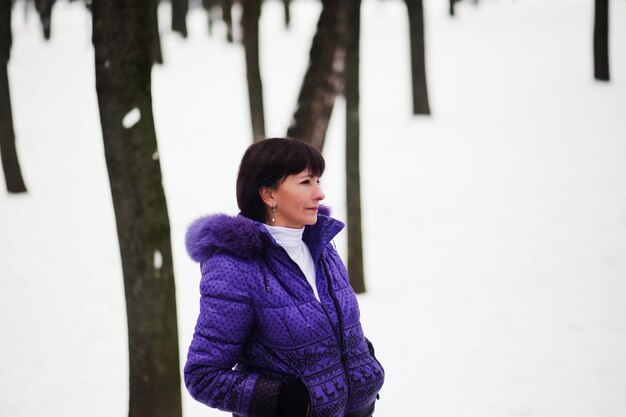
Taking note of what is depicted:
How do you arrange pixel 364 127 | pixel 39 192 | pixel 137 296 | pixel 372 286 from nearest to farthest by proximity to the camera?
pixel 137 296
pixel 372 286
pixel 39 192
pixel 364 127

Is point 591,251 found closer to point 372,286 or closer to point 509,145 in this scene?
point 372,286

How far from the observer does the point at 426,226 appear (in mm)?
10859

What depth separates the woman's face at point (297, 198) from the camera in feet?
8.32

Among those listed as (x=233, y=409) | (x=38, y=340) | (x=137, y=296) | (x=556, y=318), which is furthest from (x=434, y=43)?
(x=233, y=409)

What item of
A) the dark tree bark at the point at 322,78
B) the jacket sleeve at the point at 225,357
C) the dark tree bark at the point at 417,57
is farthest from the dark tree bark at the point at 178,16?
the jacket sleeve at the point at 225,357

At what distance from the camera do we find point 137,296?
4492mm

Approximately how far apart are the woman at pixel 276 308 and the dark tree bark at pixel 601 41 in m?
17.8

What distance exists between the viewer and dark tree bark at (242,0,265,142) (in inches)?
493

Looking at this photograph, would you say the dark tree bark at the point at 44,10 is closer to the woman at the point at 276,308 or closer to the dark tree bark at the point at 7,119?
the dark tree bark at the point at 7,119

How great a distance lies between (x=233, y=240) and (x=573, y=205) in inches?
393

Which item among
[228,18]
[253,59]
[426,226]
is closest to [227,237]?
[426,226]

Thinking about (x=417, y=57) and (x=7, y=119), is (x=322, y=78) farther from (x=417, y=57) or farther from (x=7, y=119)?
(x=417, y=57)

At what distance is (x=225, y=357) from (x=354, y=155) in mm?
5962

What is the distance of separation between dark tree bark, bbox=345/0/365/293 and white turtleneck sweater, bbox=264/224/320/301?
17.5 feet
